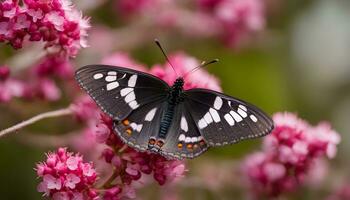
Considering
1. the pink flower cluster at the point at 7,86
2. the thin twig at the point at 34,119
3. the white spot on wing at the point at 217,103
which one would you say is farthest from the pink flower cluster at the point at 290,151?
the pink flower cluster at the point at 7,86

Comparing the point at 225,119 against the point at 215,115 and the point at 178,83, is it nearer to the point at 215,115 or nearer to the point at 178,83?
the point at 215,115

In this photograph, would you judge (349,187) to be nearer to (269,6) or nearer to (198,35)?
(198,35)

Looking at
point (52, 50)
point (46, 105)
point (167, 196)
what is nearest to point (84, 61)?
point (46, 105)

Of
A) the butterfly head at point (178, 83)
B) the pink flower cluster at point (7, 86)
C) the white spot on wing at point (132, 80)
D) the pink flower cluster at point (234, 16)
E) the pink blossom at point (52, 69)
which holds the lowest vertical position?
the white spot on wing at point (132, 80)

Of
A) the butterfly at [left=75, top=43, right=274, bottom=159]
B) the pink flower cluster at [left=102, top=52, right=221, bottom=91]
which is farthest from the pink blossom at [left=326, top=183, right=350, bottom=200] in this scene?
the butterfly at [left=75, top=43, right=274, bottom=159]

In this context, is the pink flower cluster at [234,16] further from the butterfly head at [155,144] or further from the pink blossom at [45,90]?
the butterfly head at [155,144]

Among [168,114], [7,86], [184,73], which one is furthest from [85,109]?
[168,114]
